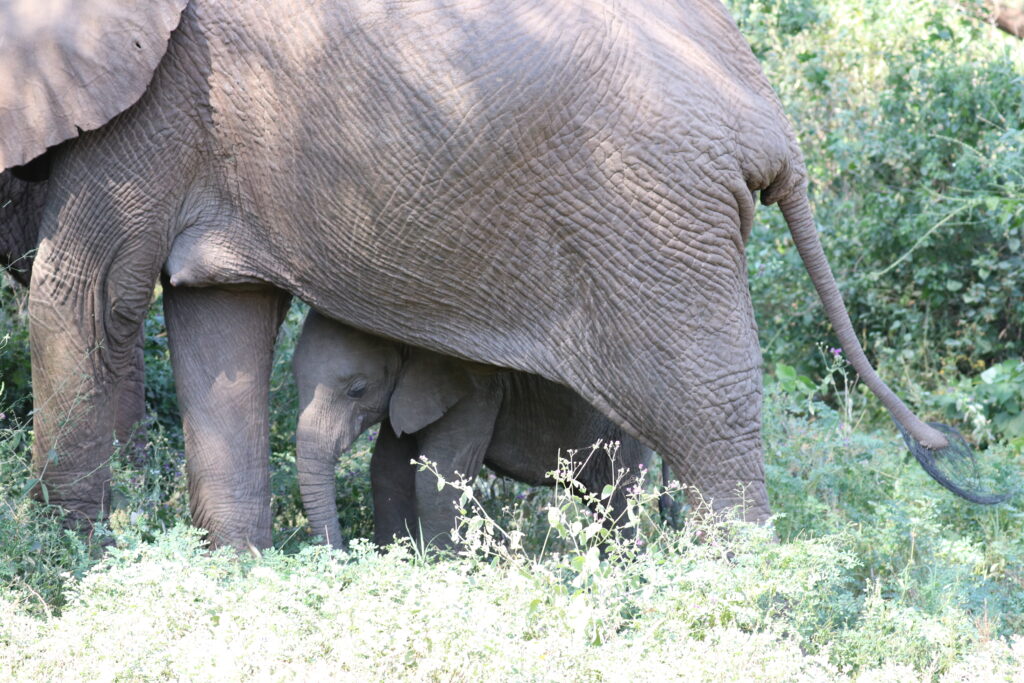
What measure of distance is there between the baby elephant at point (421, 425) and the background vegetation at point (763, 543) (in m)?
0.27

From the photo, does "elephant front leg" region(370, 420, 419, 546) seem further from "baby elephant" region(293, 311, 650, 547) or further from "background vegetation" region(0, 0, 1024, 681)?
"background vegetation" region(0, 0, 1024, 681)

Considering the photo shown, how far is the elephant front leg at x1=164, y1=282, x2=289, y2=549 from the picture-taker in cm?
466

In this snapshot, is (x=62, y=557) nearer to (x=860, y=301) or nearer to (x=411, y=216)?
(x=411, y=216)

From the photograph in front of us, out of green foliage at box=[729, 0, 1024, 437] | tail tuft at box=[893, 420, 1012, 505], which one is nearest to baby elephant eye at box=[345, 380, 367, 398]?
tail tuft at box=[893, 420, 1012, 505]

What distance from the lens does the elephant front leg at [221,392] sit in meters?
4.66

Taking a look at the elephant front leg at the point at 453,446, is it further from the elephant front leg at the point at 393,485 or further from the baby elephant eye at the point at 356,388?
the baby elephant eye at the point at 356,388

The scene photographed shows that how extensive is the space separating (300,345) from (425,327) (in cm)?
62

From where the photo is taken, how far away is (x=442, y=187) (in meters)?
4.22

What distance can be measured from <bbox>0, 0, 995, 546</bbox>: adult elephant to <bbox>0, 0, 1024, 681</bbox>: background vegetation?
43 centimetres

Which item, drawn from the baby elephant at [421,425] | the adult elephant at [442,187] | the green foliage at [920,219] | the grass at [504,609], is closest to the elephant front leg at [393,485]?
the baby elephant at [421,425]

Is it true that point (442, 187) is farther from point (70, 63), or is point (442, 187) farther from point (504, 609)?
point (504, 609)

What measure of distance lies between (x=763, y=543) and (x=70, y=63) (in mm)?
2460

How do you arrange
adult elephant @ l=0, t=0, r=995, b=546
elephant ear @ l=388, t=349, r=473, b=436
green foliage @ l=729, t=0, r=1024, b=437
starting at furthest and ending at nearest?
green foliage @ l=729, t=0, r=1024, b=437 < elephant ear @ l=388, t=349, r=473, b=436 < adult elephant @ l=0, t=0, r=995, b=546

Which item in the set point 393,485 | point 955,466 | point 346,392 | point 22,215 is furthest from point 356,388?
point 955,466
